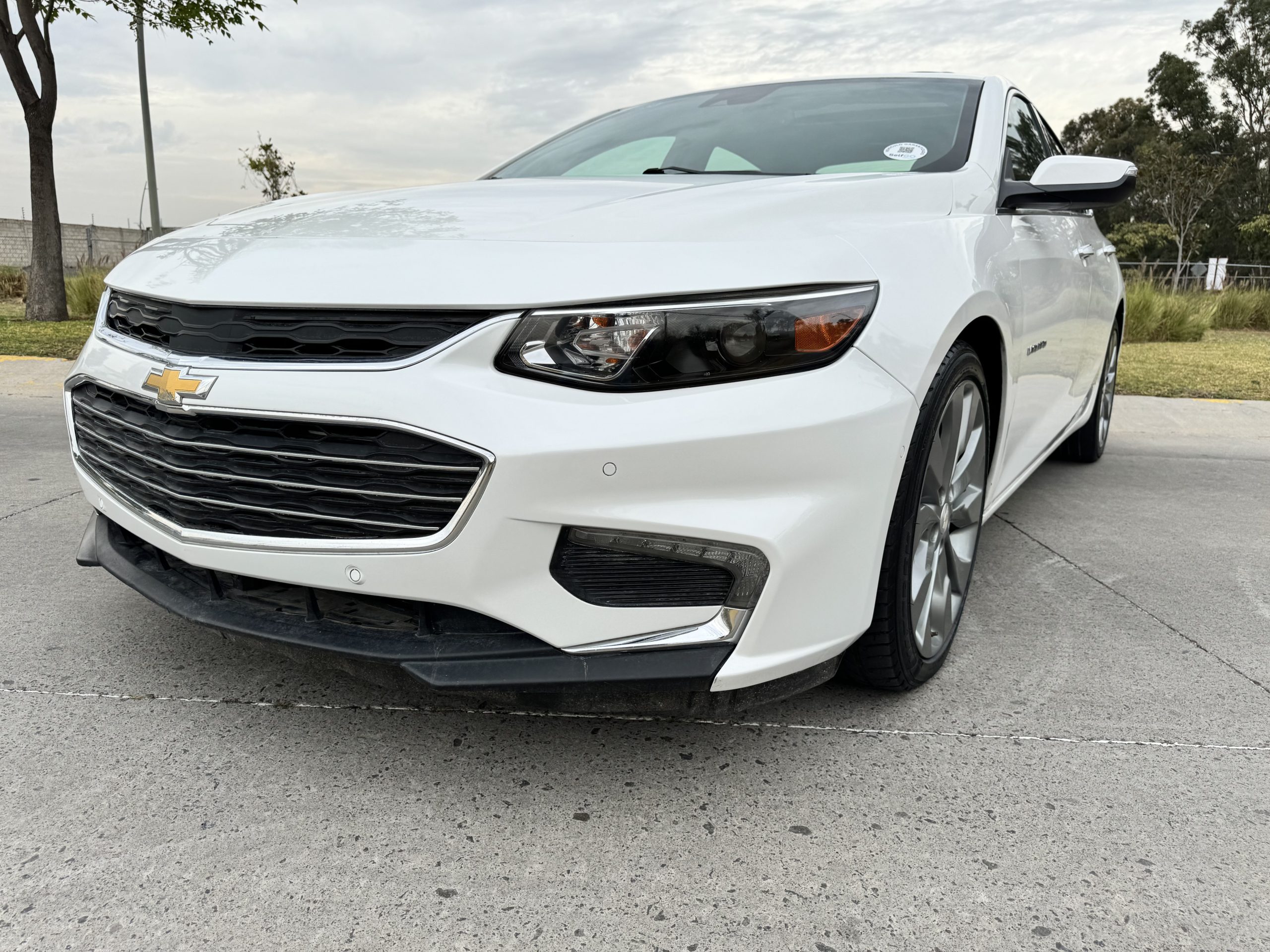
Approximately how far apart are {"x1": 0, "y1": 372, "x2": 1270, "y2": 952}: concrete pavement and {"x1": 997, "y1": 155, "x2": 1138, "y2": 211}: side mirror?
3.79 feet

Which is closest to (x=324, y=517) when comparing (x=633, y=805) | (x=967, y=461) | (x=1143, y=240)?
(x=633, y=805)

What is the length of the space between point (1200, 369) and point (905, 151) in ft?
24.8

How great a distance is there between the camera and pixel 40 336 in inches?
378

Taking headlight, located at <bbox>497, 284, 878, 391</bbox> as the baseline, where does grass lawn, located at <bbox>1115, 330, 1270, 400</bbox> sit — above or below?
below

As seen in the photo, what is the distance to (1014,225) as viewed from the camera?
2.70 meters

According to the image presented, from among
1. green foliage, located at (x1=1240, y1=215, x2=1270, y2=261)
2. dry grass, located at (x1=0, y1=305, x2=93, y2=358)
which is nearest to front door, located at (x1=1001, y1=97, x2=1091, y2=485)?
dry grass, located at (x1=0, y1=305, x2=93, y2=358)

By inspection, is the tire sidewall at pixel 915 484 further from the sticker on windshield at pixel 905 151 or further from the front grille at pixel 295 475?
the front grille at pixel 295 475

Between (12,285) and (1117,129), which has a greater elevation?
(1117,129)

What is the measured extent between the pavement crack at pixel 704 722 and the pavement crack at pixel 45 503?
1651mm

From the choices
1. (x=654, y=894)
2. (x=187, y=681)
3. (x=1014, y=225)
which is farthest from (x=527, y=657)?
(x=1014, y=225)

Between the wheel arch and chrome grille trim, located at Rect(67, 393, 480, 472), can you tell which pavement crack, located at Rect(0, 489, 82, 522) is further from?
the wheel arch

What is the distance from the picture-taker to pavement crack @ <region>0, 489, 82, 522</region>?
12.2ft

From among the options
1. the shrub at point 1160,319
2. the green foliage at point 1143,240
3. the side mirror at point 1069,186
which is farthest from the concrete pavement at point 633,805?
the green foliage at point 1143,240

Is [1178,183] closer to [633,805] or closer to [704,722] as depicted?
[704,722]
